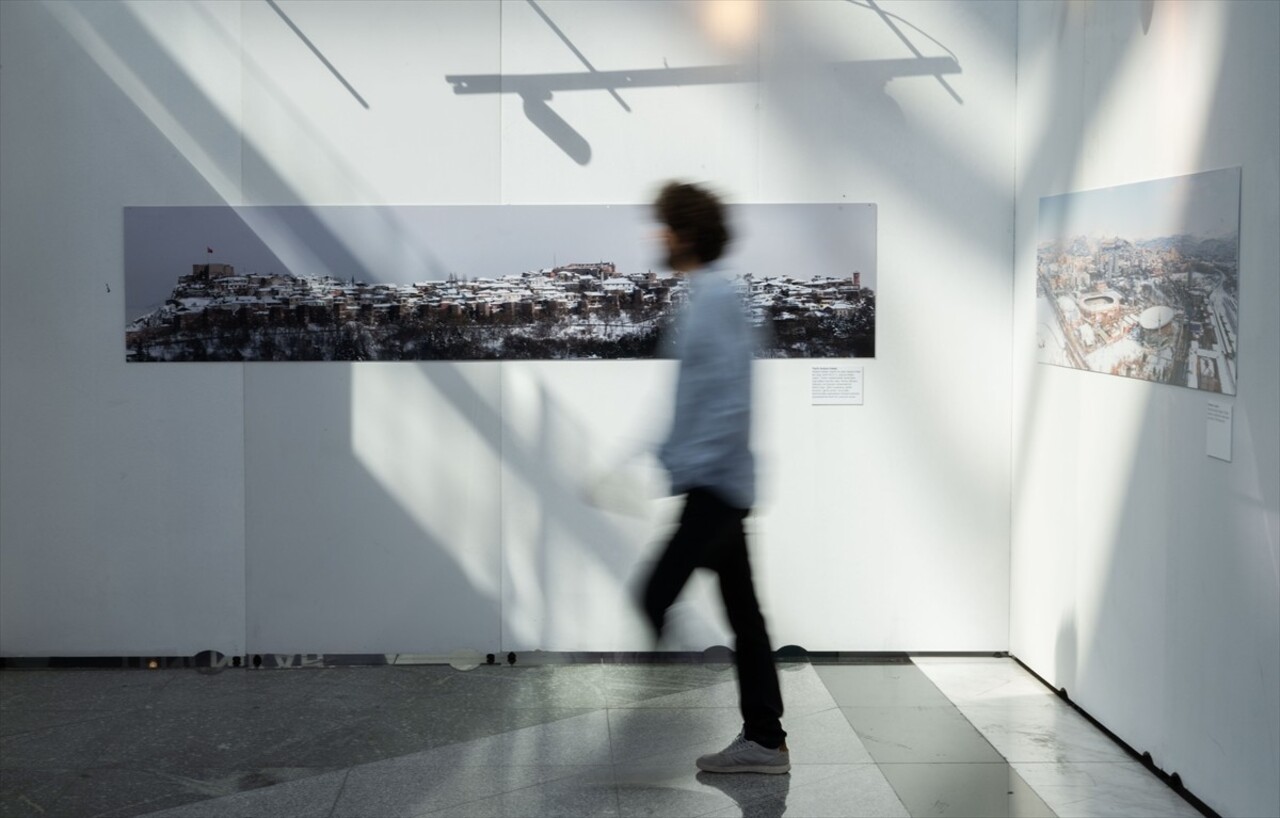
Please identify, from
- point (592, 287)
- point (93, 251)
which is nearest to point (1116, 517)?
point (592, 287)

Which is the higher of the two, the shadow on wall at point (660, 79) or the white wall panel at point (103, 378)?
the shadow on wall at point (660, 79)

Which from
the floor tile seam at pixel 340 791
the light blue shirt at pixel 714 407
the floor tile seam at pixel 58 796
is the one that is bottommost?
the floor tile seam at pixel 58 796

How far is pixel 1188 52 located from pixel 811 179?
219cm

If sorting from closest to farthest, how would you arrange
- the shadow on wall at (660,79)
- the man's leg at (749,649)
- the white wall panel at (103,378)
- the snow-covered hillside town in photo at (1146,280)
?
the snow-covered hillside town in photo at (1146,280) → the man's leg at (749,649) → the white wall panel at (103,378) → the shadow on wall at (660,79)

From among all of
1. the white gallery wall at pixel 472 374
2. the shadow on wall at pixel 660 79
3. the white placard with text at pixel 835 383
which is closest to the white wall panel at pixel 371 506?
the white gallery wall at pixel 472 374

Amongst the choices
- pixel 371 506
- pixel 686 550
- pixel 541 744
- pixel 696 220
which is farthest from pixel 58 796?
pixel 696 220

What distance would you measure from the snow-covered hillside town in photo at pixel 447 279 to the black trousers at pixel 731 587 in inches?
83.2

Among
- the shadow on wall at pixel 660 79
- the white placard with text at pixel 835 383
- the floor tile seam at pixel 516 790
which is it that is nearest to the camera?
the floor tile seam at pixel 516 790

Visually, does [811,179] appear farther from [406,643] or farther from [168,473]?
[168,473]

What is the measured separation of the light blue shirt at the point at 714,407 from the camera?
466 centimetres

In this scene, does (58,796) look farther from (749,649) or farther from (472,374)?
(472,374)

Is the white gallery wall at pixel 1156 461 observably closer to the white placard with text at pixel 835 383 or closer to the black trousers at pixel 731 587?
the white placard with text at pixel 835 383

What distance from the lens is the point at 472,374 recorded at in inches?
267

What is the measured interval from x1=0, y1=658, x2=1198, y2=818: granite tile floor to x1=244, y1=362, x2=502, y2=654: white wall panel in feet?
0.79
